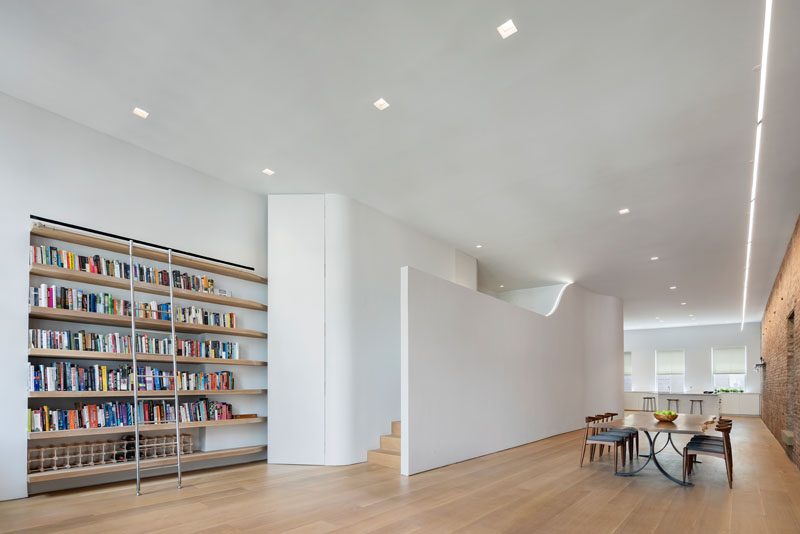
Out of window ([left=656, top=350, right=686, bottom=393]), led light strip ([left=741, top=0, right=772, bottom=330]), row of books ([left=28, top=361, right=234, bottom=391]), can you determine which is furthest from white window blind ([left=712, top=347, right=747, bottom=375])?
row of books ([left=28, top=361, right=234, bottom=391])

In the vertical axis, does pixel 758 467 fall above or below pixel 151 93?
below

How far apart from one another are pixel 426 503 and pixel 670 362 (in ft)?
62.8

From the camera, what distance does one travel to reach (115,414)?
524 centimetres

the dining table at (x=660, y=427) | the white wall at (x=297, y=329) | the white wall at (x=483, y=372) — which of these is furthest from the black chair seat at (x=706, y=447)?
the white wall at (x=297, y=329)

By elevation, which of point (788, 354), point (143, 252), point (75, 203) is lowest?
point (788, 354)

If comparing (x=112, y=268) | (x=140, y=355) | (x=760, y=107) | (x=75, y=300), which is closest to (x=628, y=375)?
(x=760, y=107)

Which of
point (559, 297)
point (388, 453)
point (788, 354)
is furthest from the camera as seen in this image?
point (559, 297)

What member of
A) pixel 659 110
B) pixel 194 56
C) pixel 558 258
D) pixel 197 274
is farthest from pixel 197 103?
pixel 558 258

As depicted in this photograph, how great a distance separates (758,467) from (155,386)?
7727 mm

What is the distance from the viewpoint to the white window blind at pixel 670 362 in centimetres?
2056

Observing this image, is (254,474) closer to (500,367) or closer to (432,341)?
(432,341)

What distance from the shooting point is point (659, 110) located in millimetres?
4879

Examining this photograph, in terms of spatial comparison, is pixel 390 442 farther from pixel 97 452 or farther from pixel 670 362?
pixel 670 362

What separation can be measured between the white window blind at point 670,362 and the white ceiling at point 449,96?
14380mm
